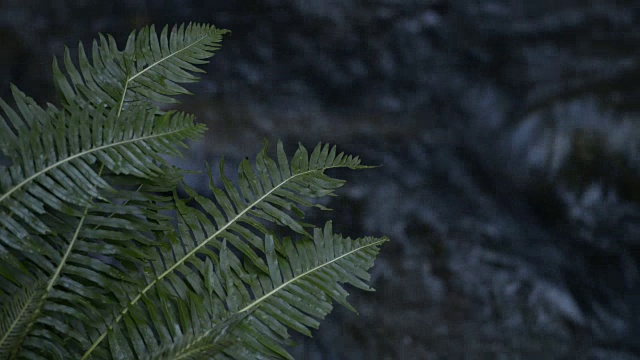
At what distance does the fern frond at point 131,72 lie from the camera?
0.97 metres

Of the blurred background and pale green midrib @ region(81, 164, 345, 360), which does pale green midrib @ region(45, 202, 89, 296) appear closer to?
pale green midrib @ region(81, 164, 345, 360)

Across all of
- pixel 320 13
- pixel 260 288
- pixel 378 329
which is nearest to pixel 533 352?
pixel 378 329

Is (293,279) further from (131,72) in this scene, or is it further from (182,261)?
(131,72)

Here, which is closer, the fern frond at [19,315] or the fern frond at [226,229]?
the fern frond at [19,315]

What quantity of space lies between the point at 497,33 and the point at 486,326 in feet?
2.58

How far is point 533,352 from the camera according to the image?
1.36 m

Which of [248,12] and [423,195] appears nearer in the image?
[423,195]

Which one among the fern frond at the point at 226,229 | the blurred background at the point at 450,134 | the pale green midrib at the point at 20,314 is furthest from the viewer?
the blurred background at the point at 450,134

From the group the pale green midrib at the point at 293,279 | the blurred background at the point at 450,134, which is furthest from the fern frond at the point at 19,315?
the blurred background at the point at 450,134

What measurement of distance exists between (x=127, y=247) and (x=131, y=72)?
0.78 feet

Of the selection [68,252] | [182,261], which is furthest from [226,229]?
[68,252]

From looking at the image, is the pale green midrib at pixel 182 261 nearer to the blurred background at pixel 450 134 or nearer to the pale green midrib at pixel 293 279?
the pale green midrib at pixel 293 279

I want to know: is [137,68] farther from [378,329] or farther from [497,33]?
[497,33]

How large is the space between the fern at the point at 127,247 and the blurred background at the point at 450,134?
420mm
